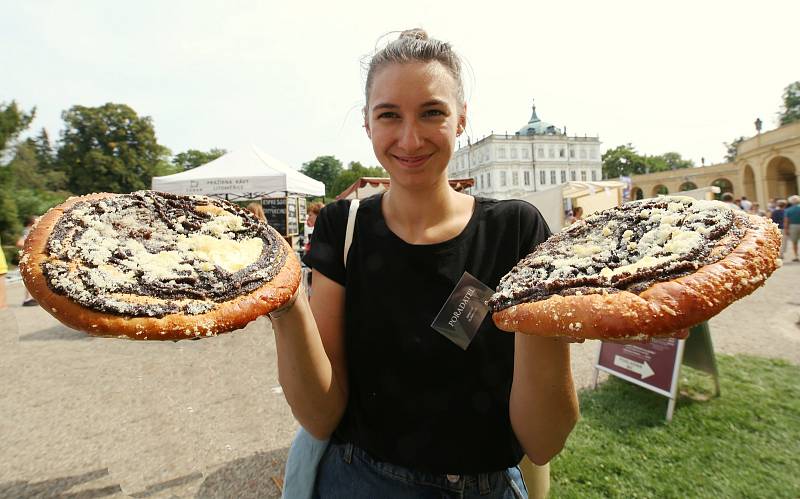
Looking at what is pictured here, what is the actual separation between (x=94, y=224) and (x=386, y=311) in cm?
107

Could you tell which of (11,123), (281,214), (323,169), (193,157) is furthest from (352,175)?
(281,214)

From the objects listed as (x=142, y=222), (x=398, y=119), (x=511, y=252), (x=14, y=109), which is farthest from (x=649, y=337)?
(x=14, y=109)

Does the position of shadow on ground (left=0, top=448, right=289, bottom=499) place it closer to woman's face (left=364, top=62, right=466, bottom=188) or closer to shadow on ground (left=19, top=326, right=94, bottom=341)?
woman's face (left=364, top=62, right=466, bottom=188)

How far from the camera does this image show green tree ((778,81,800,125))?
53.9 meters

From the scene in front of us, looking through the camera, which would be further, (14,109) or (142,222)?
(14,109)

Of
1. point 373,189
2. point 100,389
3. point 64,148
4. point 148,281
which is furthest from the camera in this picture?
point 64,148

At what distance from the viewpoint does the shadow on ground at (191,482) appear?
10.4 ft

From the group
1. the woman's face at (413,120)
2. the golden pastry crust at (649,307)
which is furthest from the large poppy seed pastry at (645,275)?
the woman's face at (413,120)

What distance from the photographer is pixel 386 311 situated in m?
1.51

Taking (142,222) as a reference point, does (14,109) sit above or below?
above

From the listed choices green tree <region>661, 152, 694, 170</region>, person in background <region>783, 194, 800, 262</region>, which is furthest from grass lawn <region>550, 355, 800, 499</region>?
green tree <region>661, 152, 694, 170</region>

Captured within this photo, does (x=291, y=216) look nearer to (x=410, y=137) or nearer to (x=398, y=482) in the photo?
(x=410, y=137)

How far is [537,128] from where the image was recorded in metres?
85.2

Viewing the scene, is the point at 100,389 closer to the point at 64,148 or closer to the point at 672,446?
the point at 672,446
